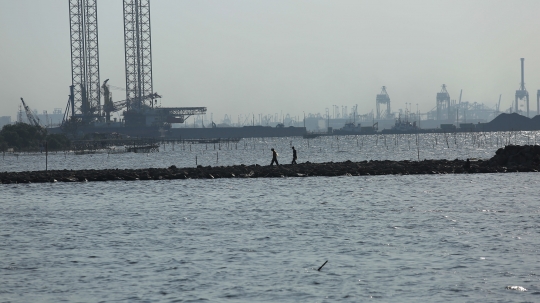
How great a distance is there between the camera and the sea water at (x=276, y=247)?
54.7ft

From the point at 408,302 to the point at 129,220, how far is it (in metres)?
16.5

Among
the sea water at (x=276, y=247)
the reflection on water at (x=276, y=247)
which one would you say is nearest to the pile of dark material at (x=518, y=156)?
the reflection on water at (x=276, y=247)

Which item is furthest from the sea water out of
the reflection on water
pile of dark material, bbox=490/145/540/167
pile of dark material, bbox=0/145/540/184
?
pile of dark material, bbox=490/145/540/167

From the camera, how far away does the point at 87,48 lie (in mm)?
158625

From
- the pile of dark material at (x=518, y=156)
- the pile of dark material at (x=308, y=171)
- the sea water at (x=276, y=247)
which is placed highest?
the pile of dark material at (x=518, y=156)

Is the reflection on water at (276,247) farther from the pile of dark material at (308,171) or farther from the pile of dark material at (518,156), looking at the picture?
the pile of dark material at (518,156)

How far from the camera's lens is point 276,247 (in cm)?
2206

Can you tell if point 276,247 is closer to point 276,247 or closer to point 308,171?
point 276,247

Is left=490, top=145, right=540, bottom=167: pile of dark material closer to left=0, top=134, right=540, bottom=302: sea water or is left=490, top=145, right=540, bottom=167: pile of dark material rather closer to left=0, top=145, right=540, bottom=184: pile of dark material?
left=0, top=145, right=540, bottom=184: pile of dark material

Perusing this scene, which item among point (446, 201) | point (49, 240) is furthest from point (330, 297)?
point (446, 201)

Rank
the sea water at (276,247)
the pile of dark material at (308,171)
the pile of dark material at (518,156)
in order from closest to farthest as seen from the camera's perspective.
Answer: the sea water at (276,247) → the pile of dark material at (308,171) → the pile of dark material at (518,156)

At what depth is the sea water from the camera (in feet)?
54.7

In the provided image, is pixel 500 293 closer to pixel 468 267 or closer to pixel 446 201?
pixel 468 267

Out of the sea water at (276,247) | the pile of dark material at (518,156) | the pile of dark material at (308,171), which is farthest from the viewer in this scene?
the pile of dark material at (518,156)
